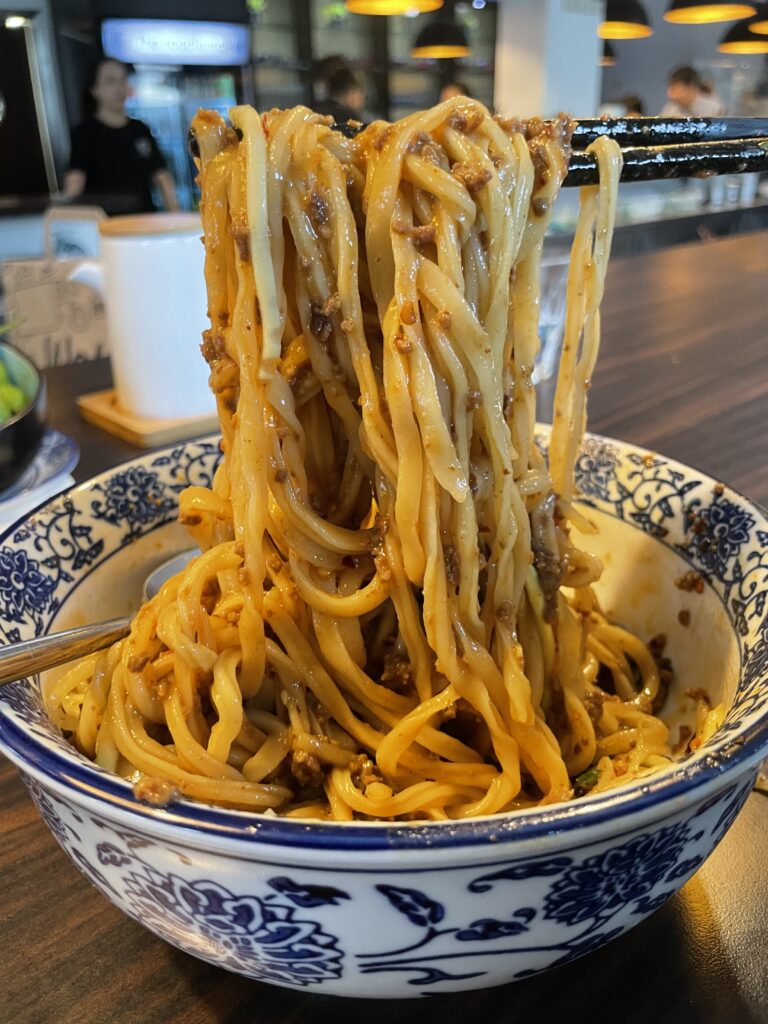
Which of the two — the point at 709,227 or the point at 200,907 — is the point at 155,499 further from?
the point at 709,227

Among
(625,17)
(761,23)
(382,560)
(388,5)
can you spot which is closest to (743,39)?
(761,23)

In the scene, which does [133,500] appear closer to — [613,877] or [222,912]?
[222,912]

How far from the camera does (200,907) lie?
1.78 feet

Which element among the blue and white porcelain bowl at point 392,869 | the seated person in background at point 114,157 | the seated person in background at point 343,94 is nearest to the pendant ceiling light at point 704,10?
the seated person in background at point 343,94

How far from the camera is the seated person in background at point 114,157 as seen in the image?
6.66 metres

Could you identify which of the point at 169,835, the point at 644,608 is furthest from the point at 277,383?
the point at 644,608

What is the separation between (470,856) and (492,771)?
36 centimetres

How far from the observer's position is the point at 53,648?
0.80 metres

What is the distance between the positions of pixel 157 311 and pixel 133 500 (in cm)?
81

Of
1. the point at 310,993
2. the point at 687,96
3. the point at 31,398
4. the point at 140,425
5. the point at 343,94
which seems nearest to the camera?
the point at 310,993

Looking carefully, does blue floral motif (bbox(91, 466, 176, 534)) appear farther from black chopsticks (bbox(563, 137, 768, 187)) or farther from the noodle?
black chopsticks (bbox(563, 137, 768, 187))

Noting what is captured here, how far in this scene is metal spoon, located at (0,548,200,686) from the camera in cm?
73

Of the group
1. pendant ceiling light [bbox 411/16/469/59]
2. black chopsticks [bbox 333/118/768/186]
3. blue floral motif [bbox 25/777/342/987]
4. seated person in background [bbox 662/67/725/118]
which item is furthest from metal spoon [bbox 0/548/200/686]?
seated person in background [bbox 662/67/725/118]

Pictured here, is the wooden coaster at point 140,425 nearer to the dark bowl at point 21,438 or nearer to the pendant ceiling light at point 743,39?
the dark bowl at point 21,438
